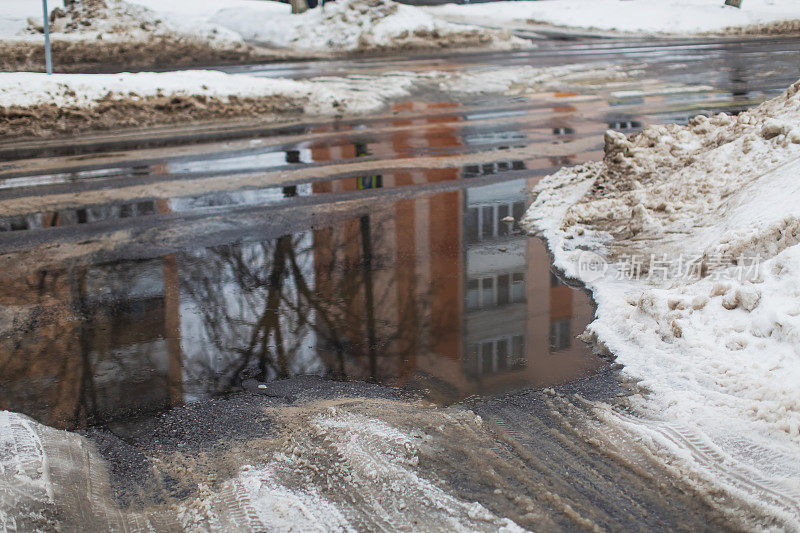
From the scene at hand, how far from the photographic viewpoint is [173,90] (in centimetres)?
1332

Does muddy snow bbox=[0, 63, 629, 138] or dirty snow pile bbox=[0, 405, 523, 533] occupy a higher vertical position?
muddy snow bbox=[0, 63, 629, 138]

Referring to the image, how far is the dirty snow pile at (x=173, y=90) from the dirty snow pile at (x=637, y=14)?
46.6 ft

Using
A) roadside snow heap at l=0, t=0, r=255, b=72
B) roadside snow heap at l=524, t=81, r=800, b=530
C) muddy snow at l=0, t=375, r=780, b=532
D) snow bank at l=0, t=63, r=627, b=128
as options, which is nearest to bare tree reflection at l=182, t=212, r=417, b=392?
muddy snow at l=0, t=375, r=780, b=532

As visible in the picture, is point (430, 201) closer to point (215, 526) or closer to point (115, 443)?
point (115, 443)

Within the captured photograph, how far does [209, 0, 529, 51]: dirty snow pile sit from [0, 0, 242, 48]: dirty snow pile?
1.60 metres

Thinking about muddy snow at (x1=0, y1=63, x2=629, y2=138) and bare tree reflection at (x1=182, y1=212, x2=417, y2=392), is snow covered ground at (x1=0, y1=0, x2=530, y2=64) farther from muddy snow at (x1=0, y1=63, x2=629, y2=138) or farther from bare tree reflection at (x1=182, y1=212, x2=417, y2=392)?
bare tree reflection at (x1=182, y1=212, x2=417, y2=392)

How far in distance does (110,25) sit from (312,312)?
19.6m

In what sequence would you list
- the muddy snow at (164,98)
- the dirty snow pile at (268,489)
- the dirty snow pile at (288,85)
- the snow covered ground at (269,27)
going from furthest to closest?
the snow covered ground at (269,27)
the dirty snow pile at (288,85)
the muddy snow at (164,98)
the dirty snow pile at (268,489)

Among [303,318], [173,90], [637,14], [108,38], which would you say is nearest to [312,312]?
[303,318]

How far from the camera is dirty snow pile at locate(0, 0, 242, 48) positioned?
2145 cm

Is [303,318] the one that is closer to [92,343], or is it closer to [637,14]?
[92,343]

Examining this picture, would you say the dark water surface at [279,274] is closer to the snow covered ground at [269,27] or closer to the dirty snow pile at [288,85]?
the dirty snow pile at [288,85]

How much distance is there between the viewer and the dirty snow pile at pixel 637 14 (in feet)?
84.6

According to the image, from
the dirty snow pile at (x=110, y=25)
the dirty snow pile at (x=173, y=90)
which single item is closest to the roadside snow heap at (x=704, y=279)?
the dirty snow pile at (x=173, y=90)
